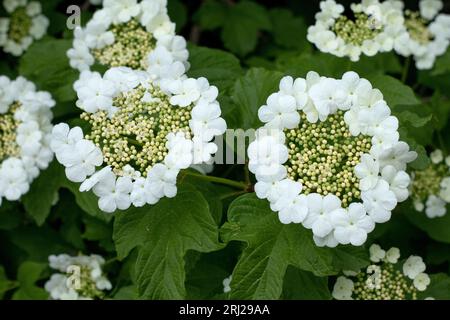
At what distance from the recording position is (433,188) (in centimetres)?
349

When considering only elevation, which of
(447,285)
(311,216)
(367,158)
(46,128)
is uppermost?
(367,158)

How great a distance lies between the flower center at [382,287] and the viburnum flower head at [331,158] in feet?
1.64

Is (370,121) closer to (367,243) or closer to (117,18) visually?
(367,243)

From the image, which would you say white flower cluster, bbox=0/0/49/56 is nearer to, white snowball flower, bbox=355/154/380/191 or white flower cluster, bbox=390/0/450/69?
white flower cluster, bbox=390/0/450/69

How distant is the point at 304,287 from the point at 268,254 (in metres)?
0.41

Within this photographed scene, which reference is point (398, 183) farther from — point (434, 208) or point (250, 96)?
point (434, 208)

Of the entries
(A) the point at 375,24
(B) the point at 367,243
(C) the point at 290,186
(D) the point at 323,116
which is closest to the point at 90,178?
(C) the point at 290,186

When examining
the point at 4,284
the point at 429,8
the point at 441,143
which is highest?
the point at 429,8

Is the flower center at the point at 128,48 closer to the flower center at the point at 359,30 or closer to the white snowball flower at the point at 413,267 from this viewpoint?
the flower center at the point at 359,30

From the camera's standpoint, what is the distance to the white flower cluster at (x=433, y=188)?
3457 millimetres

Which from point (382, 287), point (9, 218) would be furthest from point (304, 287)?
point (9, 218)

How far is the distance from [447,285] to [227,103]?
127 centimetres

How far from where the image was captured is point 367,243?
317 centimetres

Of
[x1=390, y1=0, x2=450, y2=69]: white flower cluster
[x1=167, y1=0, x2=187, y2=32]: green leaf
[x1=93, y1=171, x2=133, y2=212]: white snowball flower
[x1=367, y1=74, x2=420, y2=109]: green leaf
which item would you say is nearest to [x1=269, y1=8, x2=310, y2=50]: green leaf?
[x1=167, y1=0, x2=187, y2=32]: green leaf
